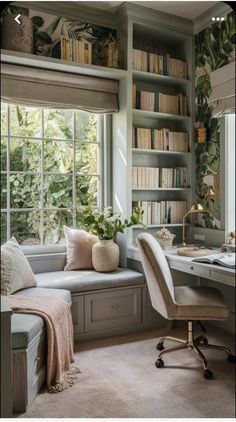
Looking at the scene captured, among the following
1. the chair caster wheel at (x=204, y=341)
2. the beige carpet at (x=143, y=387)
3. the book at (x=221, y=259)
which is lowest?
the beige carpet at (x=143, y=387)

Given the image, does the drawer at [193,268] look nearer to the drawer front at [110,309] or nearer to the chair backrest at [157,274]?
the chair backrest at [157,274]

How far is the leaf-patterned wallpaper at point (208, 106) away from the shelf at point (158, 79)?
5 cm

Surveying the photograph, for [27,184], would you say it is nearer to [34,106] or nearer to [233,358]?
[34,106]

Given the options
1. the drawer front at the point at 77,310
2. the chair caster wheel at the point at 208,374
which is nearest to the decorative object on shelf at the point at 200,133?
the chair caster wheel at the point at 208,374

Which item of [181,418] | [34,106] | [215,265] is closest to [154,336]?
[181,418]

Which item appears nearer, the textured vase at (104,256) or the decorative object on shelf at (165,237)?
the decorative object on shelf at (165,237)

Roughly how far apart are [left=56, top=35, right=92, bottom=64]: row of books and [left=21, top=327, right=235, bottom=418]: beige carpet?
0.92 meters

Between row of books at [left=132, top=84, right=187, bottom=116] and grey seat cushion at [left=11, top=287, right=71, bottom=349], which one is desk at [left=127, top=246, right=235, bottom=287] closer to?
row of books at [left=132, top=84, right=187, bottom=116]

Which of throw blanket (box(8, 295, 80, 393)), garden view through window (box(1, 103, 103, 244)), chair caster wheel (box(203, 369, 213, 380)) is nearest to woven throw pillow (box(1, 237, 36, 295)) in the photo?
garden view through window (box(1, 103, 103, 244))

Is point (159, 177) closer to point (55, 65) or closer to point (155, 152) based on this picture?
point (155, 152)

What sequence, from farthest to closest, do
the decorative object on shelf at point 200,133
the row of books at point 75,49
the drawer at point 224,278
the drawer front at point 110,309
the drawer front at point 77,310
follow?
the drawer front at point 77,310 < the drawer front at point 110,309 < the row of books at point 75,49 < the decorative object on shelf at point 200,133 < the drawer at point 224,278

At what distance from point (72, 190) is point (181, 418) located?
0.62 m

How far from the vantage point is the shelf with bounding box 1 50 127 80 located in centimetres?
64

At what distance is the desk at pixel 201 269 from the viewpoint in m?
0.60
